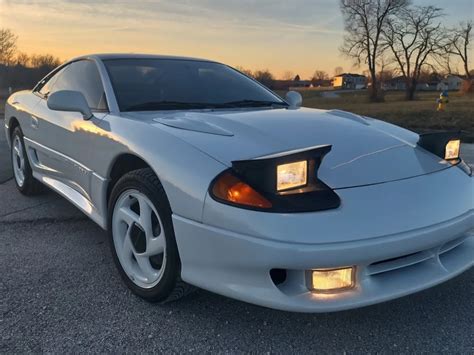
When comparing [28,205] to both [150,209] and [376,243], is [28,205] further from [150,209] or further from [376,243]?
[376,243]

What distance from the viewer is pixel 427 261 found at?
2.19 m

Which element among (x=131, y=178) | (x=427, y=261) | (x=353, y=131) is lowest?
(x=427, y=261)

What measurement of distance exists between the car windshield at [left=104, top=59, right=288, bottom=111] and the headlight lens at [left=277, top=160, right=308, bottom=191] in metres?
1.32

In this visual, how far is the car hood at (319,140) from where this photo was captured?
217 cm

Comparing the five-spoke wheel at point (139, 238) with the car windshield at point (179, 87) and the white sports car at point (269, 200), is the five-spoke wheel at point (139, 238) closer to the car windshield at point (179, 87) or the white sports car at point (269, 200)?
the white sports car at point (269, 200)

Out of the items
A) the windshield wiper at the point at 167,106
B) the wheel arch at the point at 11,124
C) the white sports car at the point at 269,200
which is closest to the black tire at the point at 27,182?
the wheel arch at the point at 11,124

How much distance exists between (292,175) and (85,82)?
7.03 ft

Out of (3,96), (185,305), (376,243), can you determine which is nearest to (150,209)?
(185,305)

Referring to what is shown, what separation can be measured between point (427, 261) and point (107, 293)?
5.47ft

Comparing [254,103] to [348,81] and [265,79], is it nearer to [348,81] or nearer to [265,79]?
[265,79]

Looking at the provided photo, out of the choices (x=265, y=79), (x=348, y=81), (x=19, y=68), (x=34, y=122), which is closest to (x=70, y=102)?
(x=34, y=122)

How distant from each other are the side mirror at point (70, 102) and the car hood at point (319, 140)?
1.27ft

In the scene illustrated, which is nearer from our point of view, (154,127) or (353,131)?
(154,127)

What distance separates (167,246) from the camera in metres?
2.22
